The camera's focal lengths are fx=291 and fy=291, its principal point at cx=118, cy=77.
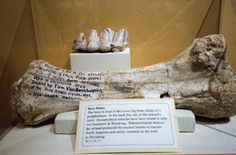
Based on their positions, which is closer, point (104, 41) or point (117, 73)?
point (117, 73)

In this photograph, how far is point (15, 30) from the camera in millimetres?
1412

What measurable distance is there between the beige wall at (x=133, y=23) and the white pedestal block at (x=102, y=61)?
244mm

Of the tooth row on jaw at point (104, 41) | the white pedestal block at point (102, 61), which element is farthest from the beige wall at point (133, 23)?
the white pedestal block at point (102, 61)

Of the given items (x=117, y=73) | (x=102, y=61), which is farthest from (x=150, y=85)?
(x=102, y=61)

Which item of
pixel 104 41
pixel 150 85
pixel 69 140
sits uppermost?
pixel 104 41

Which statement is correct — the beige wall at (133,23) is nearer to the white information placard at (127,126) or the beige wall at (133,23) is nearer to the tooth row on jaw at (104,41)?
the tooth row on jaw at (104,41)

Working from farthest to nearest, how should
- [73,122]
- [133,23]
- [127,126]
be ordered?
[133,23]
[73,122]
[127,126]

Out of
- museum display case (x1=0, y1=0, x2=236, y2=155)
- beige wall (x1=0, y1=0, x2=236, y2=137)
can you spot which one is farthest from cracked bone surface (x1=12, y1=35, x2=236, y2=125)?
beige wall (x1=0, y1=0, x2=236, y2=137)

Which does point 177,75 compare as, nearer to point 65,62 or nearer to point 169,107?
point 169,107

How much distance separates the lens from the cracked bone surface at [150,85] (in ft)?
3.94

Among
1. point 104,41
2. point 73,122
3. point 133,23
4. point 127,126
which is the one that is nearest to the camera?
point 127,126

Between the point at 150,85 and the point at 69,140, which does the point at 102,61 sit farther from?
the point at 69,140

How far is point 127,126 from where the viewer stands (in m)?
1.08

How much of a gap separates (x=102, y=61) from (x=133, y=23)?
1.13 feet
